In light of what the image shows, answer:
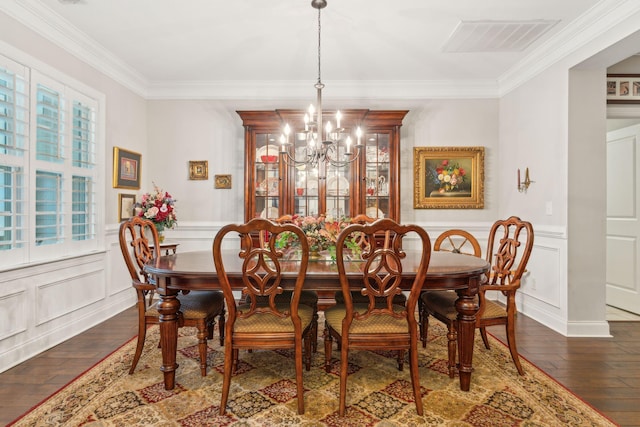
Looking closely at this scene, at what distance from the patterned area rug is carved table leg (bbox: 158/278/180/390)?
13 centimetres

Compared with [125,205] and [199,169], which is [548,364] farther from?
[125,205]

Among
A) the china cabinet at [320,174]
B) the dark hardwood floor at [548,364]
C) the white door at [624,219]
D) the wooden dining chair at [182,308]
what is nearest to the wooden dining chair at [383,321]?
the wooden dining chair at [182,308]

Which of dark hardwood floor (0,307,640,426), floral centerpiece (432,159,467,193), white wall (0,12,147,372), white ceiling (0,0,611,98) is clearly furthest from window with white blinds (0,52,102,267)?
floral centerpiece (432,159,467,193)

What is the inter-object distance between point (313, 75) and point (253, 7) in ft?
4.75

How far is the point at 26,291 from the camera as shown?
8.75ft

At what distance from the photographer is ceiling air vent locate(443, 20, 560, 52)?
9.91 ft

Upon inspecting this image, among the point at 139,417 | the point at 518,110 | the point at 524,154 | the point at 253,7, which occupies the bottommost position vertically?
the point at 139,417

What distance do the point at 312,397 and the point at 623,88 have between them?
155 inches

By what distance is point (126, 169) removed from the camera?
403 cm

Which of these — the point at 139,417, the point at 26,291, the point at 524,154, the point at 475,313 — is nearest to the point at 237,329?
the point at 139,417

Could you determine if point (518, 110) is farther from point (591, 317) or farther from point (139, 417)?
point (139, 417)

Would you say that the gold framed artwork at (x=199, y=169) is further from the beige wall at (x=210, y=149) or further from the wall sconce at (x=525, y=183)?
the wall sconce at (x=525, y=183)

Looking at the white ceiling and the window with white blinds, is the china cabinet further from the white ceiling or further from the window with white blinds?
the window with white blinds

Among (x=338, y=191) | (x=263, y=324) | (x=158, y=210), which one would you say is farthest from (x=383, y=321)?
(x=158, y=210)
